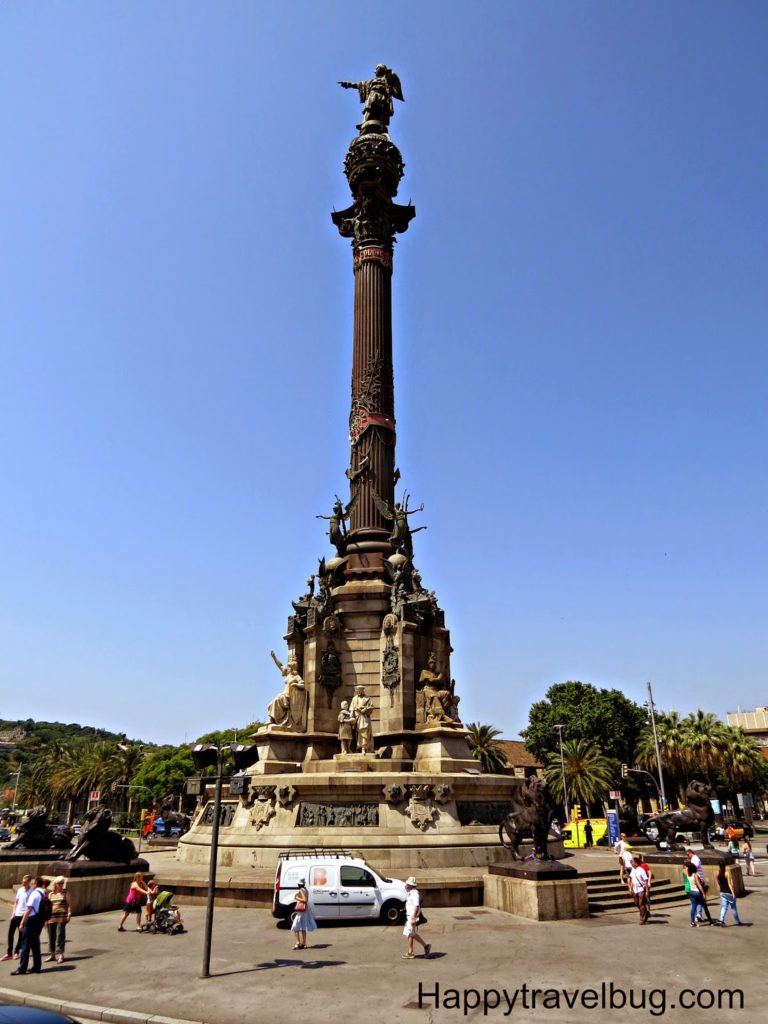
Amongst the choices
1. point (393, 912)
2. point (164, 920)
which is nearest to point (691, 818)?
point (393, 912)

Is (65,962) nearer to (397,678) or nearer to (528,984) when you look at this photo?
(528,984)

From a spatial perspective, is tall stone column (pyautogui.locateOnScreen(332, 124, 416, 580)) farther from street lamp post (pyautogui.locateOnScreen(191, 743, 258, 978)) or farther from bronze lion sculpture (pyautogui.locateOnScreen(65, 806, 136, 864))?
street lamp post (pyautogui.locateOnScreen(191, 743, 258, 978))

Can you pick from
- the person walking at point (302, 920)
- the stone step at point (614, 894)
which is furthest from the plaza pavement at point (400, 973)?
the stone step at point (614, 894)

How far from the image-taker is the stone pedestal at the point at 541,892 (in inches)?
635

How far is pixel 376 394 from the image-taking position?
32812mm

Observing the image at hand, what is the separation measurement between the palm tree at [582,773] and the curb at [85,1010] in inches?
1954

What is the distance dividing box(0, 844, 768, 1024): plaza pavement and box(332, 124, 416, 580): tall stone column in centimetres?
1620

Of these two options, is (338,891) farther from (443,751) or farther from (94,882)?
(443,751)

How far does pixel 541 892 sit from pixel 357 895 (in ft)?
13.8

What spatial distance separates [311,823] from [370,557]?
36.8ft

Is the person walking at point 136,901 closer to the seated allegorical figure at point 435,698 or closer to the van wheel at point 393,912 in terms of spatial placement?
the van wheel at point 393,912

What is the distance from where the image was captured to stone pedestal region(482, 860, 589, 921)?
53.0 feet

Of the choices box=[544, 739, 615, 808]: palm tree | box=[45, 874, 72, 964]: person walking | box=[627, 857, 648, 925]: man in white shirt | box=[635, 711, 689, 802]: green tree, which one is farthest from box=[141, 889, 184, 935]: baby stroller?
box=[635, 711, 689, 802]: green tree

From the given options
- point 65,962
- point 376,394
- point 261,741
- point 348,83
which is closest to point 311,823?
point 261,741
